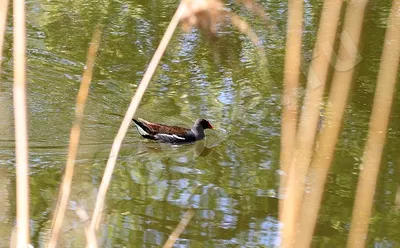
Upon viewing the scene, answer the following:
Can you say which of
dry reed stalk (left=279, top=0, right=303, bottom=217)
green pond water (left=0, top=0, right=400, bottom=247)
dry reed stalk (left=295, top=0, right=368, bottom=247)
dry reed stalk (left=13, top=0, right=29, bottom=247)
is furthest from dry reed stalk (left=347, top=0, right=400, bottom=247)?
green pond water (left=0, top=0, right=400, bottom=247)

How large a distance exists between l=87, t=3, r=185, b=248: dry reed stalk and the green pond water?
5.47 feet

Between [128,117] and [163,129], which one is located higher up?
[163,129]

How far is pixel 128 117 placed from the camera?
6.88 feet

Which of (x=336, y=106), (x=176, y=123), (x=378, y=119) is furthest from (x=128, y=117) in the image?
(x=176, y=123)

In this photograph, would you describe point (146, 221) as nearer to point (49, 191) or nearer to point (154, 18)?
point (49, 191)

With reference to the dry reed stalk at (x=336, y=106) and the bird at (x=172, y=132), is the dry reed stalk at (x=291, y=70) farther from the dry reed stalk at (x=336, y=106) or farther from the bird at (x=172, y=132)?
the bird at (x=172, y=132)

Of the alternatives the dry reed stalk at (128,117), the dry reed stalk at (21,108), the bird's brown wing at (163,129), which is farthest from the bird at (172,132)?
the dry reed stalk at (21,108)

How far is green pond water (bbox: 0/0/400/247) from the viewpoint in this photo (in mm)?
4879

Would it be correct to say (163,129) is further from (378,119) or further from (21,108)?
(21,108)

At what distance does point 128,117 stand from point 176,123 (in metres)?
5.34

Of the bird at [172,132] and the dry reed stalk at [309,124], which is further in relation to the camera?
the bird at [172,132]

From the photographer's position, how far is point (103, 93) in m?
7.47

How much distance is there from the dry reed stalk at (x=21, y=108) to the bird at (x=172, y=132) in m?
4.73

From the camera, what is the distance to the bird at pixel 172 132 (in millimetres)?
6773
